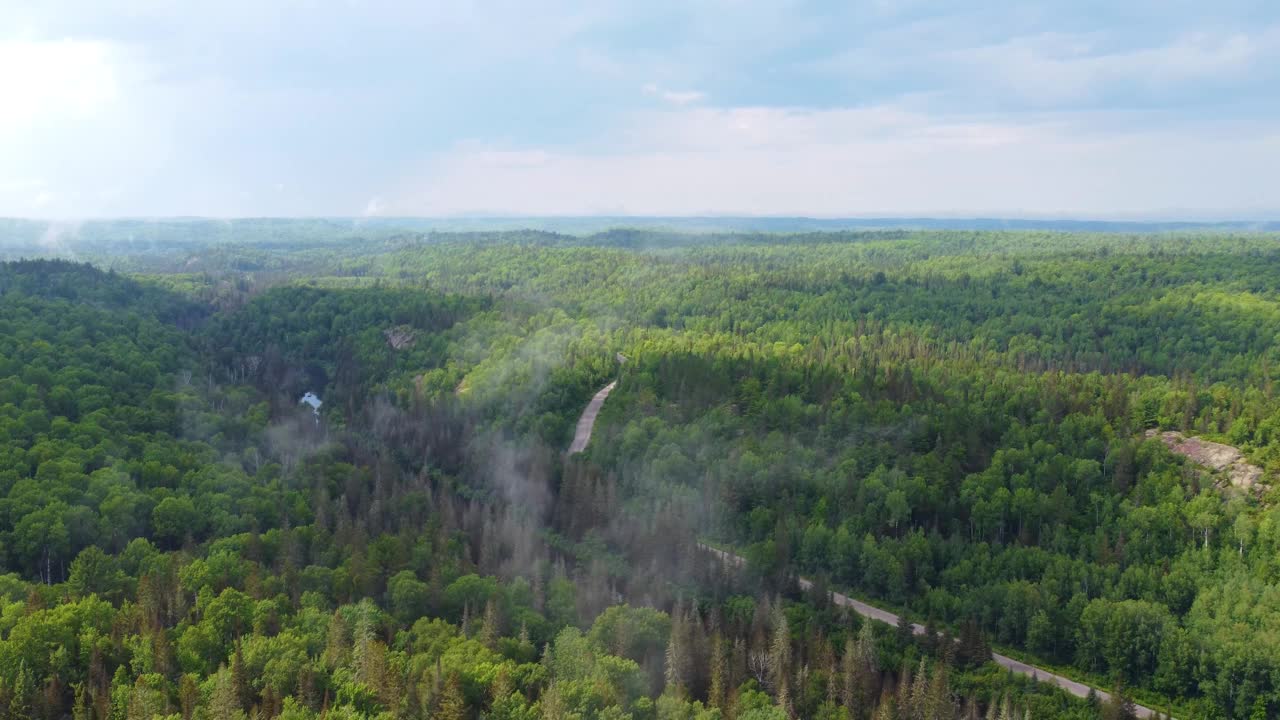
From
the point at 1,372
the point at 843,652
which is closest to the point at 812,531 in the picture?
the point at 843,652

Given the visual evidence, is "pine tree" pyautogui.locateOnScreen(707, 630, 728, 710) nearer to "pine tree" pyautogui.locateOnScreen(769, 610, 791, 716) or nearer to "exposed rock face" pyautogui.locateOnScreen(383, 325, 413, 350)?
"pine tree" pyautogui.locateOnScreen(769, 610, 791, 716)

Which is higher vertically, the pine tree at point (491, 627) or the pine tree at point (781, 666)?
the pine tree at point (491, 627)

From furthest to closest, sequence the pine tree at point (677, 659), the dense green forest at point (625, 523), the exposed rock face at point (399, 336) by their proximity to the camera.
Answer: the exposed rock face at point (399, 336) < the pine tree at point (677, 659) < the dense green forest at point (625, 523)

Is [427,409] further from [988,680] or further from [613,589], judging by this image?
[988,680]

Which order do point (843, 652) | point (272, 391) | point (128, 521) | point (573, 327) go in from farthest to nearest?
point (573, 327) → point (272, 391) → point (128, 521) → point (843, 652)

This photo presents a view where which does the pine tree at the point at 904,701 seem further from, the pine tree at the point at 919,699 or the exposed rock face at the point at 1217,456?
the exposed rock face at the point at 1217,456

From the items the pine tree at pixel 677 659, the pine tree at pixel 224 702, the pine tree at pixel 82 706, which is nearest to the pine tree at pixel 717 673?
the pine tree at pixel 677 659

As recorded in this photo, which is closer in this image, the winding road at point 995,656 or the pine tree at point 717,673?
the pine tree at point 717,673
